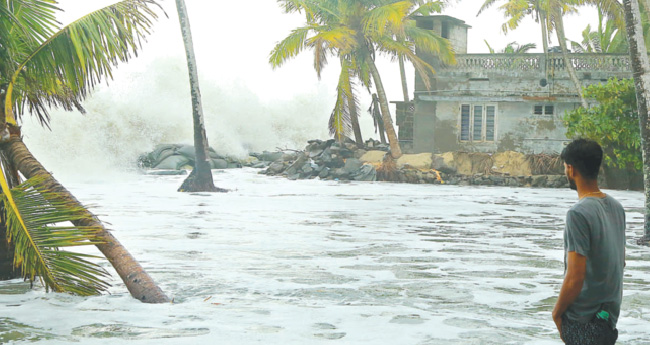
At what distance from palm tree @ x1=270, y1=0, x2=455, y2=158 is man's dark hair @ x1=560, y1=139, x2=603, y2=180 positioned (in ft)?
84.7

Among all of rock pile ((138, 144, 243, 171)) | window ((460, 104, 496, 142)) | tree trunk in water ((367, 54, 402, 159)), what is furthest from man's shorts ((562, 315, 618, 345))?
rock pile ((138, 144, 243, 171))

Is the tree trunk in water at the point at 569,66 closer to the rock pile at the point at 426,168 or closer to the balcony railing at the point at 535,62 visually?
the balcony railing at the point at 535,62

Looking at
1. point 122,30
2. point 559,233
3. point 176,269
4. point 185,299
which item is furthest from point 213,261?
point 559,233

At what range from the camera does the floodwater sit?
6430 mm

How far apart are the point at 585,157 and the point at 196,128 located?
2011 centimetres

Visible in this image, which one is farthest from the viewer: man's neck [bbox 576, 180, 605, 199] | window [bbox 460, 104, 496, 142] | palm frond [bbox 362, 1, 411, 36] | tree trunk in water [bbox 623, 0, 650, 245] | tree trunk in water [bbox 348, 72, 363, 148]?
tree trunk in water [bbox 348, 72, 363, 148]

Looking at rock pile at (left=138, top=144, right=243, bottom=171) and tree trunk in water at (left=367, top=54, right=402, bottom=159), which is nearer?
tree trunk in water at (left=367, top=54, right=402, bottom=159)

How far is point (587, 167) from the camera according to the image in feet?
12.9

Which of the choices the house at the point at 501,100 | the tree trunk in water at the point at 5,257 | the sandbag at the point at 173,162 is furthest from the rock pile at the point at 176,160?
the tree trunk in water at the point at 5,257

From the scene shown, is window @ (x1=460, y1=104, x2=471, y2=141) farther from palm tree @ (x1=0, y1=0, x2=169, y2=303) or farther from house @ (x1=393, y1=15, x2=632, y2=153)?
palm tree @ (x1=0, y1=0, x2=169, y2=303)

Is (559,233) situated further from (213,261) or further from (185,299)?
(185,299)

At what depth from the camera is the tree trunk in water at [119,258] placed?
24.7ft

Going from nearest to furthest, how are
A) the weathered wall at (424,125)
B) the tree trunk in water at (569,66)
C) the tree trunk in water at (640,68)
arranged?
the tree trunk in water at (640,68) → the tree trunk in water at (569,66) → the weathered wall at (424,125)

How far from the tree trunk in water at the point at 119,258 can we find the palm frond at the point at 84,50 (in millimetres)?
676
